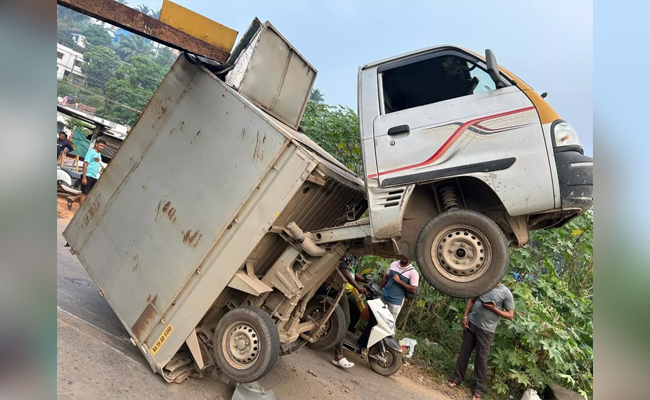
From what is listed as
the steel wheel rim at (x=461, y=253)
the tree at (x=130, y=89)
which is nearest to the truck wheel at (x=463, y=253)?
the steel wheel rim at (x=461, y=253)

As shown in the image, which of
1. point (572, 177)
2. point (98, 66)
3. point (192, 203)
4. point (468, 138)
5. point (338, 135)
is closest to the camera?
point (572, 177)

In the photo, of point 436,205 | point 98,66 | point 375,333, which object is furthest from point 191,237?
point 98,66

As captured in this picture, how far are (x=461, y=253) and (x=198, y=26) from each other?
3.33m

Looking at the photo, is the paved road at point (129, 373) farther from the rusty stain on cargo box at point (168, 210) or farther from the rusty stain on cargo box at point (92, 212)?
the rusty stain on cargo box at point (168, 210)

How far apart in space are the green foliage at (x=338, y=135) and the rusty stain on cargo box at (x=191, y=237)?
15.3ft

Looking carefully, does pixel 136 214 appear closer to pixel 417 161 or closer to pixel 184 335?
pixel 184 335

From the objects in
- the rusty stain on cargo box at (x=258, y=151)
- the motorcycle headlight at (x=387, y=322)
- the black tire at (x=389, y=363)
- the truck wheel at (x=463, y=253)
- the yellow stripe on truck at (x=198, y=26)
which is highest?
the yellow stripe on truck at (x=198, y=26)

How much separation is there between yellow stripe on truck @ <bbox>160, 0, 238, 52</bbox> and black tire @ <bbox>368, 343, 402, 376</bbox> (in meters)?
4.51

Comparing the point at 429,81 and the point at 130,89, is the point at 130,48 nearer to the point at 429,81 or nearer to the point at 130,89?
the point at 130,89

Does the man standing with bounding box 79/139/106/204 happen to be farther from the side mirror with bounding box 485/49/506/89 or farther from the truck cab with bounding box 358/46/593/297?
the side mirror with bounding box 485/49/506/89

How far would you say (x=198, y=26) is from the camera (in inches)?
147

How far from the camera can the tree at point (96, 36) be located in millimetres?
57441
